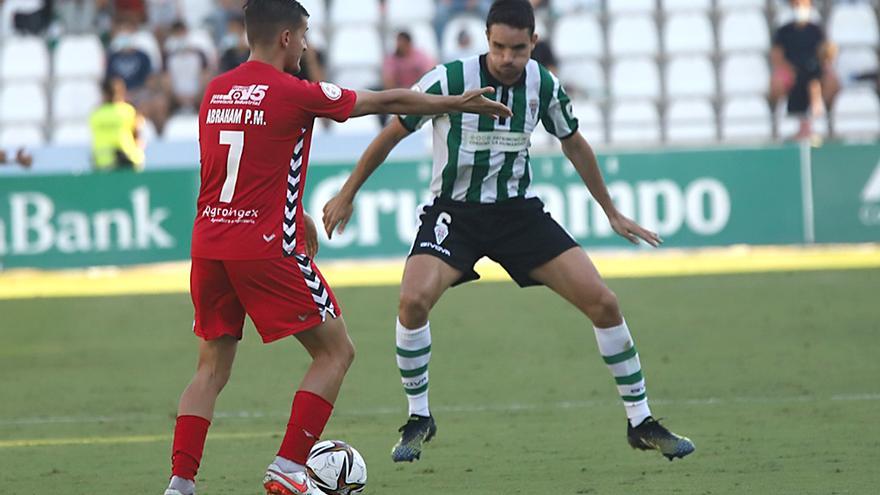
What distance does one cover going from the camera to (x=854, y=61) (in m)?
21.0

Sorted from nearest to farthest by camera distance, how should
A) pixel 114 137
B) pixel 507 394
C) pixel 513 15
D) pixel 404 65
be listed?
pixel 513 15 → pixel 507 394 → pixel 114 137 → pixel 404 65

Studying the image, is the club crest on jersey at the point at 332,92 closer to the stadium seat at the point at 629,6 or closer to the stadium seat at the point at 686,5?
the stadium seat at the point at 629,6

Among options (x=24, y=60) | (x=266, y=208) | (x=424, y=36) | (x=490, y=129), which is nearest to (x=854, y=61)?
(x=424, y=36)

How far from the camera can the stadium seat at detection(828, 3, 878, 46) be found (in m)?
21.3

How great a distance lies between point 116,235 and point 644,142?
6438mm

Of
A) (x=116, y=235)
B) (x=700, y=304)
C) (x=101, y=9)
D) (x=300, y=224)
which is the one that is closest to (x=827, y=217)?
(x=700, y=304)

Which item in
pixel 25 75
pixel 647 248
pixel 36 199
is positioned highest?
pixel 25 75

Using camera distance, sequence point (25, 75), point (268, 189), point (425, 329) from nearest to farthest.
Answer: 1. point (268, 189)
2. point (425, 329)
3. point (25, 75)

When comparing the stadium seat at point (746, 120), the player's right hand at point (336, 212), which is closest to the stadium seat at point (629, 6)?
the stadium seat at point (746, 120)

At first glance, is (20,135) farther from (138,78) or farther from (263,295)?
(263,295)

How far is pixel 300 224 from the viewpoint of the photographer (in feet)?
20.5

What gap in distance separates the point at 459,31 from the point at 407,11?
4.71 feet

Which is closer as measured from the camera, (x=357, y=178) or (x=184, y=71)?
(x=357, y=178)

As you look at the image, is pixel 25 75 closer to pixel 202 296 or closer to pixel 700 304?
pixel 700 304
